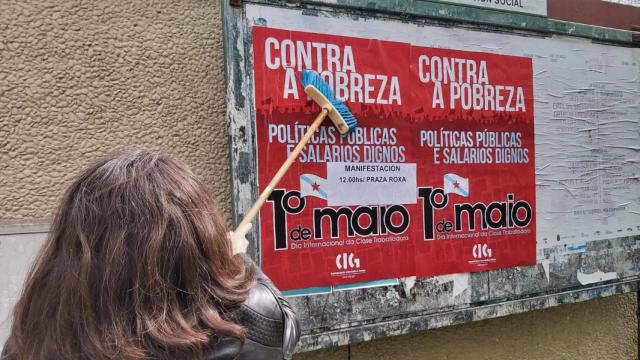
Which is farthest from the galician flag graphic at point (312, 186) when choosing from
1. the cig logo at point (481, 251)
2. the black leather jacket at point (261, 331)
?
the black leather jacket at point (261, 331)

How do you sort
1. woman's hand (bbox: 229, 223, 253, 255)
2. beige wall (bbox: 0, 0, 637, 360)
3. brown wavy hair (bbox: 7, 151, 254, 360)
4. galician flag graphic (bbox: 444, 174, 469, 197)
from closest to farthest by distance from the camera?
brown wavy hair (bbox: 7, 151, 254, 360), woman's hand (bbox: 229, 223, 253, 255), beige wall (bbox: 0, 0, 637, 360), galician flag graphic (bbox: 444, 174, 469, 197)

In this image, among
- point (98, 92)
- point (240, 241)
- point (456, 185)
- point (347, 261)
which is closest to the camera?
point (240, 241)

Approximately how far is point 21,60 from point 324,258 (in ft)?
4.11

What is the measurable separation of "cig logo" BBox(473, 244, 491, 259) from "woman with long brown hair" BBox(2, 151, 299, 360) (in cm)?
169

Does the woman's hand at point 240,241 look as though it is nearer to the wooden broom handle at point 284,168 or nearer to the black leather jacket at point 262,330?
the wooden broom handle at point 284,168

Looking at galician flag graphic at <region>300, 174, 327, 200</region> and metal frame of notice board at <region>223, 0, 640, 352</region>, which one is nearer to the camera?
metal frame of notice board at <region>223, 0, 640, 352</region>

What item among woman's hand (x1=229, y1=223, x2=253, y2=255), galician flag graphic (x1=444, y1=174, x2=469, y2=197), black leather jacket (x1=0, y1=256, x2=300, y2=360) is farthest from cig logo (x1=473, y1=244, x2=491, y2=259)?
black leather jacket (x1=0, y1=256, x2=300, y2=360)

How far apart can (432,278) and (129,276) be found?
170cm

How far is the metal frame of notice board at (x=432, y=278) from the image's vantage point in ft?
6.70

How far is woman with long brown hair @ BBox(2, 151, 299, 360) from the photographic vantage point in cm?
97

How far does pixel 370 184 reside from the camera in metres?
2.30

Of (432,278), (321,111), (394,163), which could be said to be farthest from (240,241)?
(432,278)

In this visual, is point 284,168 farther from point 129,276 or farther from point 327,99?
point 129,276

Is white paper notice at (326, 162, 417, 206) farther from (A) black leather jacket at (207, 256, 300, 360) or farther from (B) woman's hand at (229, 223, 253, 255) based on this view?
(A) black leather jacket at (207, 256, 300, 360)
